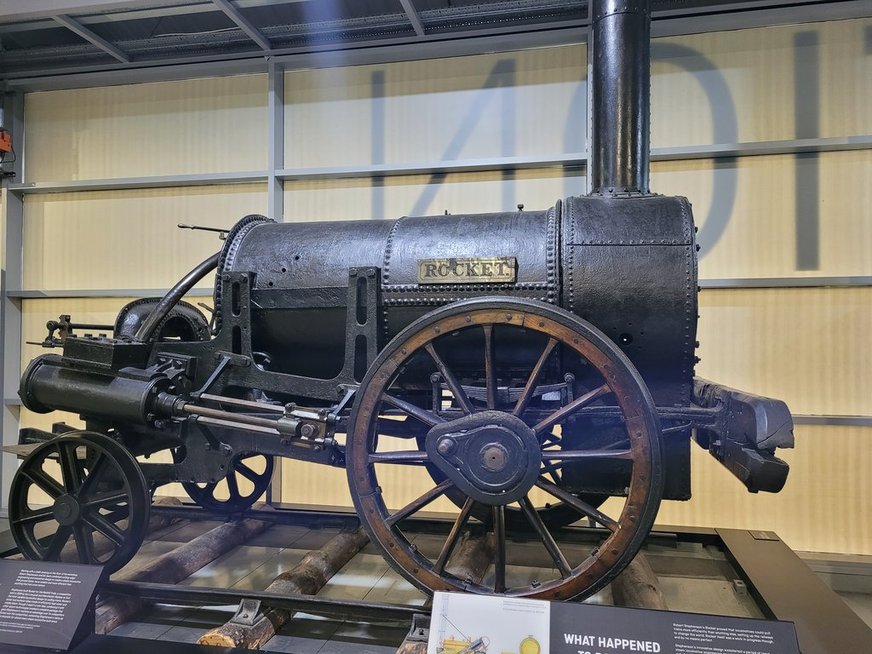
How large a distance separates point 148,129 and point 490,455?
4.71 metres

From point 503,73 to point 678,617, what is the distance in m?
3.94

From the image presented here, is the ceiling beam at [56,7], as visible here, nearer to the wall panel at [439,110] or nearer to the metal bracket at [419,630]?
the wall panel at [439,110]

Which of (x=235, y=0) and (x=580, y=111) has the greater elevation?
(x=235, y=0)

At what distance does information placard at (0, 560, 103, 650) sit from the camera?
6.34ft

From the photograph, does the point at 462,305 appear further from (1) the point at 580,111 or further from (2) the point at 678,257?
(1) the point at 580,111

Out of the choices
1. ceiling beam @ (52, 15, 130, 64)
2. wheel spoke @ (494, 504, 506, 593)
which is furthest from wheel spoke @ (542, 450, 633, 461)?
ceiling beam @ (52, 15, 130, 64)

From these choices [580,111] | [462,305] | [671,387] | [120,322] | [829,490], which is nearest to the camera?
[462,305]

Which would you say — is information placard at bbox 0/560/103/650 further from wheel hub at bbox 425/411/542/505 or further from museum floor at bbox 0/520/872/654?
wheel hub at bbox 425/411/542/505

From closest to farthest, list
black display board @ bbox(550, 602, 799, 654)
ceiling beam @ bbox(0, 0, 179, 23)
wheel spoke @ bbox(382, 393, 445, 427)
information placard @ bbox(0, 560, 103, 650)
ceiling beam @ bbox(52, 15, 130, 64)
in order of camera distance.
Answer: black display board @ bbox(550, 602, 799, 654), information placard @ bbox(0, 560, 103, 650), wheel spoke @ bbox(382, 393, 445, 427), ceiling beam @ bbox(0, 0, 179, 23), ceiling beam @ bbox(52, 15, 130, 64)

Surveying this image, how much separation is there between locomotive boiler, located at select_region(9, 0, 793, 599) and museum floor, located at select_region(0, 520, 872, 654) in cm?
35

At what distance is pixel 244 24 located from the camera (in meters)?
4.36

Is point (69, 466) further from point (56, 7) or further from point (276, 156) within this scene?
point (56, 7)

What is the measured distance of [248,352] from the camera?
2613 millimetres

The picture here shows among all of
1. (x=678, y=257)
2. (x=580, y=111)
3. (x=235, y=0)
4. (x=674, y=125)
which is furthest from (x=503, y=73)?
(x=678, y=257)
